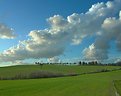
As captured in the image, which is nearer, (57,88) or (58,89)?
(58,89)

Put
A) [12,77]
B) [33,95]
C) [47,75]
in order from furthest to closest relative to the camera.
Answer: [47,75]
[12,77]
[33,95]

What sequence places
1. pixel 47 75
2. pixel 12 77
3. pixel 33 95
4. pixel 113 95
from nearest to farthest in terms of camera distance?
pixel 113 95 < pixel 33 95 < pixel 12 77 < pixel 47 75

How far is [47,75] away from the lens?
351 feet

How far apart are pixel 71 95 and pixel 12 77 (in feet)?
228

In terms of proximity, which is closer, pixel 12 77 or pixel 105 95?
pixel 105 95

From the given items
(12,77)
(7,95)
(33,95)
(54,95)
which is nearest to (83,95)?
(54,95)

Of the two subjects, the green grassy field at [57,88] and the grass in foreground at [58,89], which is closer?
the grass in foreground at [58,89]

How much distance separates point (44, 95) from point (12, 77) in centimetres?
Answer: 6861

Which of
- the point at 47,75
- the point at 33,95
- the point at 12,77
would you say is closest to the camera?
the point at 33,95

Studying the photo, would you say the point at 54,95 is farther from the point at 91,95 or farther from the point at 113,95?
the point at 113,95

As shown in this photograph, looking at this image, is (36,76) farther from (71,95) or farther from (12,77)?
(71,95)

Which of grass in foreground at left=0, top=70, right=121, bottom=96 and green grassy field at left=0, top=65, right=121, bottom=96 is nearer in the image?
grass in foreground at left=0, top=70, right=121, bottom=96

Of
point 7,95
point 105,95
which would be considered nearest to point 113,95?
point 105,95

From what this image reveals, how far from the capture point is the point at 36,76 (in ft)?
342
